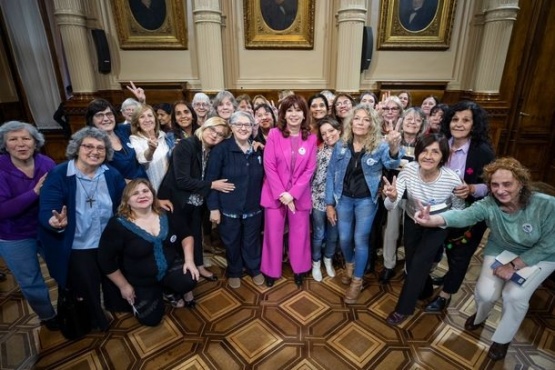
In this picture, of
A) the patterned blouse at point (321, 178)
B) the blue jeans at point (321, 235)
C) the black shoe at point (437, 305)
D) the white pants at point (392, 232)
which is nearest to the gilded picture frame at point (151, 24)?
the patterned blouse at point (321, 178)

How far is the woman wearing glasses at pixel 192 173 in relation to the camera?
2449mm

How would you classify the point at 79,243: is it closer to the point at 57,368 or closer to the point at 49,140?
the point at 57,368

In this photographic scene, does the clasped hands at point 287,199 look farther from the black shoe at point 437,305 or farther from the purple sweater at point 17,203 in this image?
the purple sweater at point 17,203

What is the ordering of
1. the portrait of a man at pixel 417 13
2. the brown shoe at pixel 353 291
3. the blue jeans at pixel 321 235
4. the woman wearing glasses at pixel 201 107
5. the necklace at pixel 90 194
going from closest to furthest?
the necklace at pixel 90 194 → the brown shoe at pixel 353 291 → the blue jeans at pixel 321 235 → the woman wearing glasses at pixel 201 107 → the portrait of a man at pixel 417 13

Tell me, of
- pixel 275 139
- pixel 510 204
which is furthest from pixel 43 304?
pixel 510 204

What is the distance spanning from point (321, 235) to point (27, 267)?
2.29 meters

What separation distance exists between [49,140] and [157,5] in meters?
3.06

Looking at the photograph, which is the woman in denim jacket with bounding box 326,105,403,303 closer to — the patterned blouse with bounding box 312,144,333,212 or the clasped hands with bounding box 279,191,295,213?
the patterned blouse with bounding box 312,144,333,212

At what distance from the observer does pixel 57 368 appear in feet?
6.64

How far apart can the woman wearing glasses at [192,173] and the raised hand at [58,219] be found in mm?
753

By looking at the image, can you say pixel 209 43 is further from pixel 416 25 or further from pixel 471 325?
pixel 471 325

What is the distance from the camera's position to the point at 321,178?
2.68 meters

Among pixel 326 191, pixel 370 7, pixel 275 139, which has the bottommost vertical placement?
pixel 326 191

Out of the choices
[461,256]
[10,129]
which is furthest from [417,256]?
[10,129]
